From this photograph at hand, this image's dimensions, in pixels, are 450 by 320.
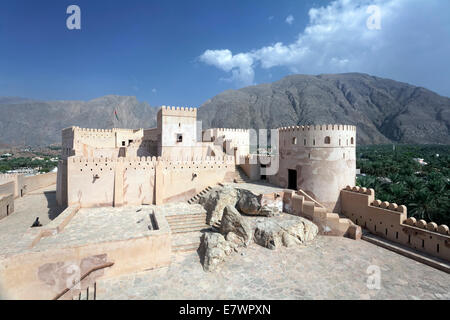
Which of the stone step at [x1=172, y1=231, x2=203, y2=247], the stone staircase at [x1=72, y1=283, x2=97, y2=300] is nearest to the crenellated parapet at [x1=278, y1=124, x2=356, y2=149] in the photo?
the stone step at [x1=172, y1=231, x2=203, y2=247]

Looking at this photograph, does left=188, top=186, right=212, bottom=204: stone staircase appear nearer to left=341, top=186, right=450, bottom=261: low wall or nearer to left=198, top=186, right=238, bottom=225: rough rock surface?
left=198, top=186, right=238, bottom=225: rough rock surface

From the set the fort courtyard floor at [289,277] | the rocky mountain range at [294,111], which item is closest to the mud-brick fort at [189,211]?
the fort courtyard floor at [289,277]

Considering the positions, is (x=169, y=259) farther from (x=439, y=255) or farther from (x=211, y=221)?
(x=439, y=255)

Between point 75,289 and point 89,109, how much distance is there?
491ft

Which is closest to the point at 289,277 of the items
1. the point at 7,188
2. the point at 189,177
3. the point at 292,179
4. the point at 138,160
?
the point at 292,179

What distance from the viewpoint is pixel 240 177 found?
655 inches

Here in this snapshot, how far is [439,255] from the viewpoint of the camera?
8.73 m

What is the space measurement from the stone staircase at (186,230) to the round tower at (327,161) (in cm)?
650

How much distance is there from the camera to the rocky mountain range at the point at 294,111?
98.1m

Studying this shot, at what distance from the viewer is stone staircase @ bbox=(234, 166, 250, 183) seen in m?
16.2

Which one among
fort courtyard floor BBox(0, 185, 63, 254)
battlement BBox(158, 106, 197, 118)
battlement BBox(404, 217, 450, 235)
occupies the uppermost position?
battlement BBox(158, 106, 197, 118)

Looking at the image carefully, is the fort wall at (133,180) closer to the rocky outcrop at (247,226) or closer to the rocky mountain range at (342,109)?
the rocky outcrop at (247,226)

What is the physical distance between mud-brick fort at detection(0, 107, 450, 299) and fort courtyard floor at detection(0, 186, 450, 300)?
0.39 metres

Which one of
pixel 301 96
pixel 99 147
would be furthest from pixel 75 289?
pixel 301 96
